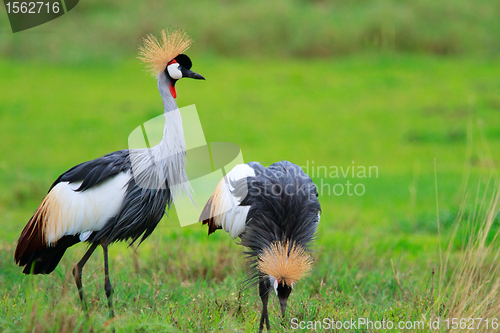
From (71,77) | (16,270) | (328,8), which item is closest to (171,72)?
(16,270)

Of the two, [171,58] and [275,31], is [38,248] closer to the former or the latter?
[171,58]

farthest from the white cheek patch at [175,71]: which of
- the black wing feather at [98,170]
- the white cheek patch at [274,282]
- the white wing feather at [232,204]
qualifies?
the white cheek patch at [274,282]

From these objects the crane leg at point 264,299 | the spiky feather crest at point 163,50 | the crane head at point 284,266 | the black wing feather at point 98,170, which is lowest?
the crane leg at point 264,299

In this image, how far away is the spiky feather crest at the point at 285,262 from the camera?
272 centimetres

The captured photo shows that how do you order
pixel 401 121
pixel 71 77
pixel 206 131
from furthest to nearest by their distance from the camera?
pixel 71 77
pixel 401 121
pixel 206 131

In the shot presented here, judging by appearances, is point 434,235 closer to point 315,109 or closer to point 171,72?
point 171,72

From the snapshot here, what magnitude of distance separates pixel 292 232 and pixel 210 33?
9.85 m

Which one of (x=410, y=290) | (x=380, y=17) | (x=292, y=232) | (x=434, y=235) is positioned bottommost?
(x=434, y=235)

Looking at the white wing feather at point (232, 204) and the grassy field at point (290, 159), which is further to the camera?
the white wing feather at point (232, 204)

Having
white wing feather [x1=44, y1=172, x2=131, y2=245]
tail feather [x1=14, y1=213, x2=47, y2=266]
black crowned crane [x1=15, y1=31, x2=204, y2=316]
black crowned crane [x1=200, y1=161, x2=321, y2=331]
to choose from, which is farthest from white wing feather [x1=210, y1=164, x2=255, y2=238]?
tail feather [x1=14, y1=213, x2=47, y2=266]

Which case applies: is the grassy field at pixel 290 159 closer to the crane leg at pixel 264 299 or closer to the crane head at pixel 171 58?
the crane leg at pixel 264 299

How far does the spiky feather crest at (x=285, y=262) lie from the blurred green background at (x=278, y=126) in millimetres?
337

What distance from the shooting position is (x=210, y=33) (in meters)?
12.2

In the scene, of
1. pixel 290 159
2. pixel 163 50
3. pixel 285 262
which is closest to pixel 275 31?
pixel 290 159
